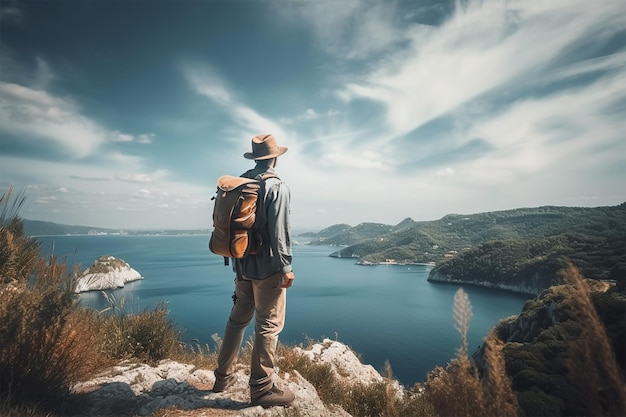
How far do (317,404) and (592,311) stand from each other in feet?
9.53

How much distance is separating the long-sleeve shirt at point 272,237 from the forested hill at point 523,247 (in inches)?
86.2

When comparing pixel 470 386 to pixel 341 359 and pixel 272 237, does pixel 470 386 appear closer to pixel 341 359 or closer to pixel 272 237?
pixel 272 237

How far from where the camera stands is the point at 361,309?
6856cm

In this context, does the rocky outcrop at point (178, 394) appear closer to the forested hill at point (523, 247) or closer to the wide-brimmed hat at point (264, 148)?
the wide-brimmed hat at point (264, 148)

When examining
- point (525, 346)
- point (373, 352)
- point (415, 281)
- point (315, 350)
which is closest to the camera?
point (315, 350)

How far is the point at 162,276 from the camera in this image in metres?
94.9

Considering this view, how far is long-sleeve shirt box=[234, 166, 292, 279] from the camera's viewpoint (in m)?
3.08

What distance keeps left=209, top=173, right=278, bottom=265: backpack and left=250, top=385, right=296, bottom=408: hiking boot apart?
141 cm

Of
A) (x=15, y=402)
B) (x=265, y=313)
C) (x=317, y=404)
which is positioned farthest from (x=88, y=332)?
(x=317, y=404)

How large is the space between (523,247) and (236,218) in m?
122

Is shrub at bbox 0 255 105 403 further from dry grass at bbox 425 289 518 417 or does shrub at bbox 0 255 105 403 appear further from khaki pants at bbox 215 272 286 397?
dry grass at bbox 425 289 518 417

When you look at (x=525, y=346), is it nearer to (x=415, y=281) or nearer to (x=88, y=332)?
(x=88, y=332)

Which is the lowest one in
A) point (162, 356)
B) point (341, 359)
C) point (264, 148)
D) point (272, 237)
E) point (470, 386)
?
point (341, 359)

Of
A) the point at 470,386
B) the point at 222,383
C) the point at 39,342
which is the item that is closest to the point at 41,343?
the point at 39,342
